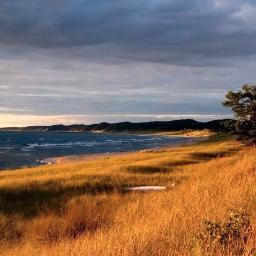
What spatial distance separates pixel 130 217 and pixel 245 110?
18.4m

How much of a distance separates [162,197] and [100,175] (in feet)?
38.2

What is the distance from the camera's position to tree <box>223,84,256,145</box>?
2672cm

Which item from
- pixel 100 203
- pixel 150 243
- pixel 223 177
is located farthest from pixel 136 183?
pixel 150 243

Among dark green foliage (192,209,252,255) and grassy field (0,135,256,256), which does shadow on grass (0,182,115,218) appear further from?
dark green foliage (192,209,252,255)

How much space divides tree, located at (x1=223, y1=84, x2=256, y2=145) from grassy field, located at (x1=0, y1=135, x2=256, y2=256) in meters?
6.42

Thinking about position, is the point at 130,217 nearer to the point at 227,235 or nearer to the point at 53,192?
the point at 227,235

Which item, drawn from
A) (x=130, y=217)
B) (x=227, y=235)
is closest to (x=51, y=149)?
(x=130, y=217)

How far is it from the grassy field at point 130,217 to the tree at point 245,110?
6.42 metres

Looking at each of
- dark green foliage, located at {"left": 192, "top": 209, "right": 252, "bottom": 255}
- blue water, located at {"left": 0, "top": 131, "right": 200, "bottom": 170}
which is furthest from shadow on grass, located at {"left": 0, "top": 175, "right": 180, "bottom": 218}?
blue water, located at {"left": 0, "top": 131, "right": 200, "bottom": 170}

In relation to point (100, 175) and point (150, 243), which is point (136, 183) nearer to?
point (100, 175)

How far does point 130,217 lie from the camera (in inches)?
384

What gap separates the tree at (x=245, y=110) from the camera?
26.7 metres

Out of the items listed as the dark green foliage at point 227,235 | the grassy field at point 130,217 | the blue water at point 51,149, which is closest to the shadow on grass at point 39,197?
the grassy field at point 130,217

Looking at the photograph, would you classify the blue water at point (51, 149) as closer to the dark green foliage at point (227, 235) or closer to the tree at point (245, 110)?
the tree at point (245, 110)
